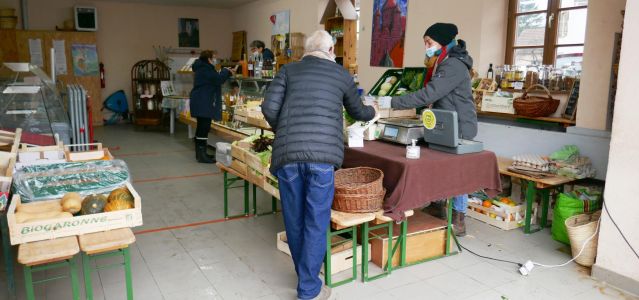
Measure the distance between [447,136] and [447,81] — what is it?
58cm

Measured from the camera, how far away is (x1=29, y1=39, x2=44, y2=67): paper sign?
1045 centimetres

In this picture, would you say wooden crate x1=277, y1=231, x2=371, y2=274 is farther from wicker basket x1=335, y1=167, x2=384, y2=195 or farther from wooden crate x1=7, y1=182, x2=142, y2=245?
wooden crate x1=7, y1=182, x2=142, y2=245

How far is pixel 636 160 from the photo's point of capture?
317 cm

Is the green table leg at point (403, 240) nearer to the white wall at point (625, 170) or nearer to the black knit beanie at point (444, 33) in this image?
the white wall at point (625, 170)

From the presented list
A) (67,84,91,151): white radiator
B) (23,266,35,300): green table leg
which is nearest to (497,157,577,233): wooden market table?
(23,266,35,300): green table leg

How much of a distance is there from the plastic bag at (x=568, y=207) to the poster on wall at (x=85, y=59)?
10562 millimetres

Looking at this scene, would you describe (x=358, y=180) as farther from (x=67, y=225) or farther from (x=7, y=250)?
(x=7, y=250)

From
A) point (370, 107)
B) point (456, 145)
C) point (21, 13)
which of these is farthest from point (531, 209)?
point (21, 13)

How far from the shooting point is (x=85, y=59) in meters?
11.2

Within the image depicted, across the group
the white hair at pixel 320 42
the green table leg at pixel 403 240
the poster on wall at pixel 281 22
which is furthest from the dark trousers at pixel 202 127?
the white hair at pixel 320 42

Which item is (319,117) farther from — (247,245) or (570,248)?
(570,248)

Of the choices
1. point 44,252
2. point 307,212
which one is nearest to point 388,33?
point 307,212

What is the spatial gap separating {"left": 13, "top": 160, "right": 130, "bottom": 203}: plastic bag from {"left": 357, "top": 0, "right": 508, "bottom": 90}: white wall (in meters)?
3.99

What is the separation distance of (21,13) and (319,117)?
10.5m
